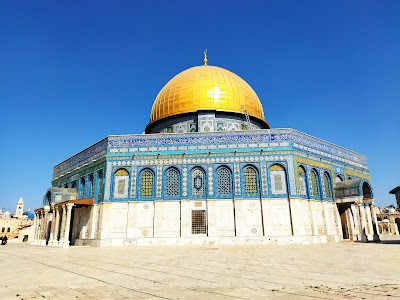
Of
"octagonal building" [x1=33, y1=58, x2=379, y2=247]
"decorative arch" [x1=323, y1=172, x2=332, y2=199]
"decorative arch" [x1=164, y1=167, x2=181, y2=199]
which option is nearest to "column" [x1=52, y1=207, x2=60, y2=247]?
"octagonal building" [x1=33, y1=58, x2=379, y2=247]

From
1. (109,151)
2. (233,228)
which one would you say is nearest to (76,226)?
(109,151)

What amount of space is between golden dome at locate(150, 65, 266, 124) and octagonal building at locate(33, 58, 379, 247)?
257cm

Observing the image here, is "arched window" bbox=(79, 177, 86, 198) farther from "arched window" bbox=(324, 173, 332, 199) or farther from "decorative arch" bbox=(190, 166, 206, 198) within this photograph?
"arched window" bbox=(324, 173, 332, 199)

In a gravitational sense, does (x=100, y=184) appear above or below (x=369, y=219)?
above

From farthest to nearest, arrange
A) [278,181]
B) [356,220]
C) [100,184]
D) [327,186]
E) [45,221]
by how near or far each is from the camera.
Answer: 1. [45,221]
2. [356,220]
3. [327,186]
4. [100,184]
5. [278,181]

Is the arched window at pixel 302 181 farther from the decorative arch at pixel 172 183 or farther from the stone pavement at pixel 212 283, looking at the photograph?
the stone pavement at pixel 212 283

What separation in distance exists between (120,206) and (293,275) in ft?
47.8

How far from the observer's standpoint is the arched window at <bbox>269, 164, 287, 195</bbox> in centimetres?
1909

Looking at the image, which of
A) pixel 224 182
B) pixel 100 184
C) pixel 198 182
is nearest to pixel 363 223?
pixel 224 182

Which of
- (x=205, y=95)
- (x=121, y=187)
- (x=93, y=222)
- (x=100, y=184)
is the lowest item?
(x=93, y=222)

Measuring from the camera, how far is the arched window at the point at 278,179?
62.6 feet

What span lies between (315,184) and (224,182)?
22.1ft

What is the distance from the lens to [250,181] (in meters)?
19.5

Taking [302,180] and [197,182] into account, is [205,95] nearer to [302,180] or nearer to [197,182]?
[197,182]
